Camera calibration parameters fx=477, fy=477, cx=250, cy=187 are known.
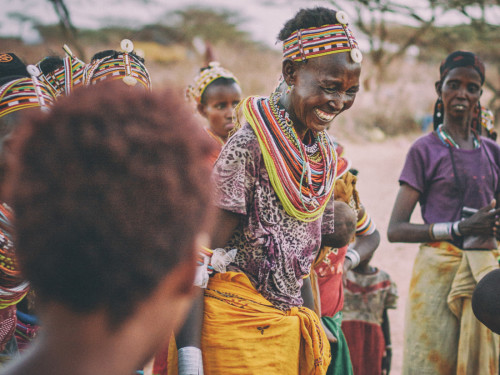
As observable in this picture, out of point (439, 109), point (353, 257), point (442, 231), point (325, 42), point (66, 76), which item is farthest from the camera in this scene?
point (439, 109)

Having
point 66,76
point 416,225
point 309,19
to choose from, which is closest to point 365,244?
point 416,225

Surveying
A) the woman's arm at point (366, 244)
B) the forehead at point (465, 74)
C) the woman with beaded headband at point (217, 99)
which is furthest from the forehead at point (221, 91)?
the woman's arm at point (366, 244)

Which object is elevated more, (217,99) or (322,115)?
(217,99)

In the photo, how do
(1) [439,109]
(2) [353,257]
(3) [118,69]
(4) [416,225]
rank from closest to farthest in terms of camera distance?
1. (3) [118,69]
2. (2) [353,257]
3. (4) [416,225]
4. (1) [439,109]

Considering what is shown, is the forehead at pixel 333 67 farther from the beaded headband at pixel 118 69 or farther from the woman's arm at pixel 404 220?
the woman's arm at pixel 404 220

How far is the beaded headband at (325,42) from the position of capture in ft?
6.21

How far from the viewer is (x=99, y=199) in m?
0.74

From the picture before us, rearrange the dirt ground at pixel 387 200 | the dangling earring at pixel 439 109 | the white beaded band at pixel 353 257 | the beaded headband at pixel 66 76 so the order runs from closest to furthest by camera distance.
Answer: the beaded headband at pixel 66 76
the white beaded band at pixel 353 257
the dangling earring at pixel 439 109
the dirt ground at pixel 387 200

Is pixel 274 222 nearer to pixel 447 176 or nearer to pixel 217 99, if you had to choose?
pixel 447 176

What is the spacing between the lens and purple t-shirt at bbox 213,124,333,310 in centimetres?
175

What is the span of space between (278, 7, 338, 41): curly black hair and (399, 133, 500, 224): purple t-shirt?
57.6 inches

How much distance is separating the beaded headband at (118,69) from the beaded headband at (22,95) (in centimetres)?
18

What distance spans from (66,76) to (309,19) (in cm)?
112

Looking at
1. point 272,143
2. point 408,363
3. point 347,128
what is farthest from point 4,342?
point 347,128
